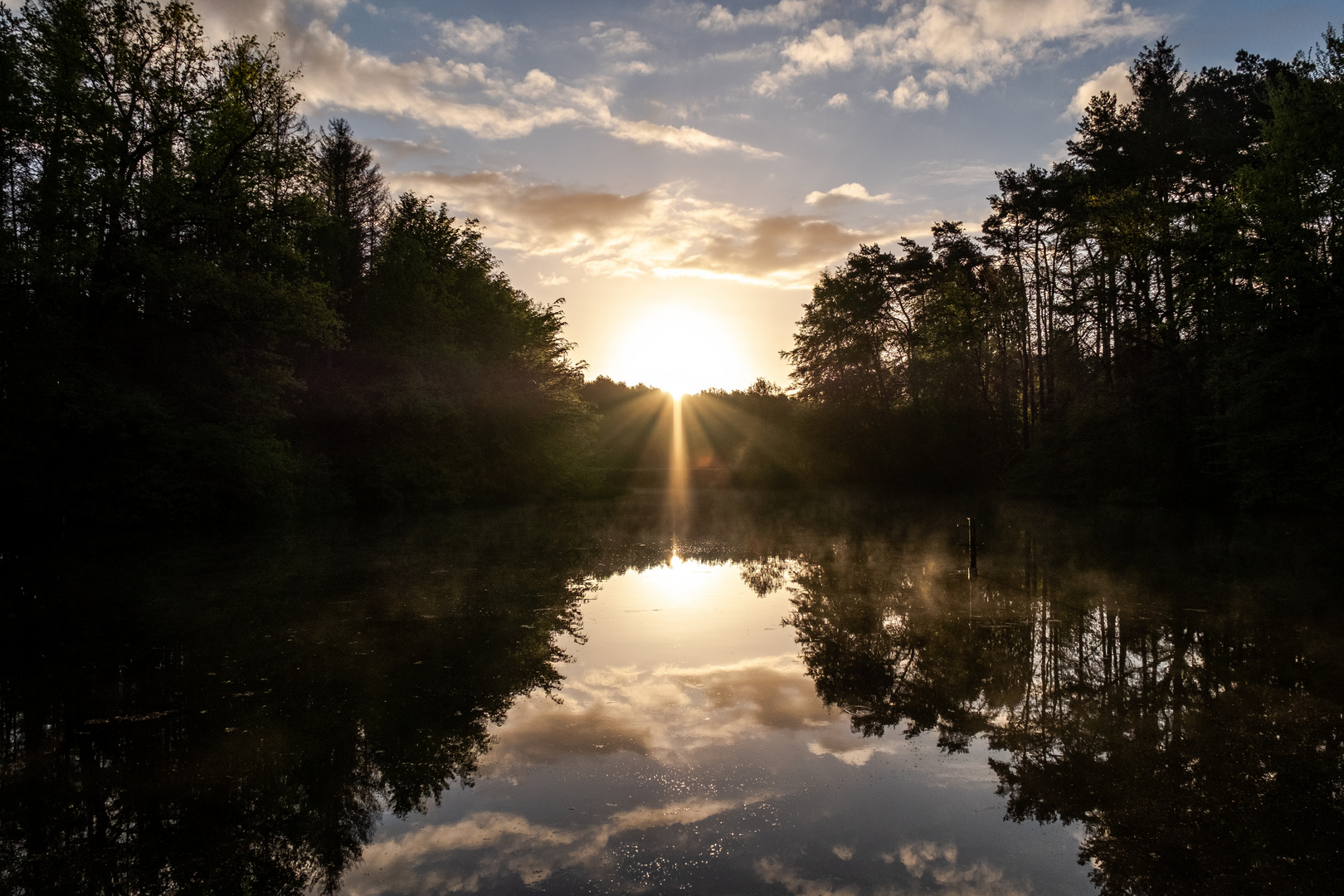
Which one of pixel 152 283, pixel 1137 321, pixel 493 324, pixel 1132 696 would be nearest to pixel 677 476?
pixel 493 324

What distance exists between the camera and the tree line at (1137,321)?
21547 millimetres

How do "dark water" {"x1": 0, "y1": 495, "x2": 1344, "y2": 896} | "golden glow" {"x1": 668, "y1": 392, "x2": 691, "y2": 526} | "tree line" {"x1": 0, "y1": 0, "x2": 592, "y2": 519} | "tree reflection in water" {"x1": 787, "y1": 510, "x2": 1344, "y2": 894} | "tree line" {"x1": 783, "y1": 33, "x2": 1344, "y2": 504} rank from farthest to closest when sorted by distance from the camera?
"golden glow" {"x1": 668, "y1": 392, "x2": 691, "y2": 526} → "tree line" {"x1": 783, "y1": 33, "x2": 1344, "y2": 504} → "tree line" {"x1": 0, "y1": 0, "x2": 592, "y2": 519} → "tree reflection in water" {"x1": 787, "y1": 510, "x2": 1344, "y2": 894} → "dark water" {"x1": 0, "y1": 495, "x2": 1344, "y2": 896}

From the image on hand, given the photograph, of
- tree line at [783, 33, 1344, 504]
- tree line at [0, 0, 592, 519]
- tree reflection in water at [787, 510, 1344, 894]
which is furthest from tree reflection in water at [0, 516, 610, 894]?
tree line at [783, 33, 1344, 504]

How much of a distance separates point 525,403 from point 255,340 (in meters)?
13.2

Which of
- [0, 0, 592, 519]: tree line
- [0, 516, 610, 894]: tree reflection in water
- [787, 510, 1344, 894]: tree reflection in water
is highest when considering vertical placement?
[0, 0, 592, 519]: tree line

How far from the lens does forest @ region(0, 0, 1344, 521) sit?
19203 mm

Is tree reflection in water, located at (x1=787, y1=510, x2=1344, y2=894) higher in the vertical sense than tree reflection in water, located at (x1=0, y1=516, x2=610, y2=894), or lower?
lower

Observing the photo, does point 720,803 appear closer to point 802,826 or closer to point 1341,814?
point 802,826

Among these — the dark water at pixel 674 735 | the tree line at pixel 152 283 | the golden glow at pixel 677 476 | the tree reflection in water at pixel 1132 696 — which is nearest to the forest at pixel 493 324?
the tree line at pixel 152 283

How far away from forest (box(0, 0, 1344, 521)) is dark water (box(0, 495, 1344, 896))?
9312 mm

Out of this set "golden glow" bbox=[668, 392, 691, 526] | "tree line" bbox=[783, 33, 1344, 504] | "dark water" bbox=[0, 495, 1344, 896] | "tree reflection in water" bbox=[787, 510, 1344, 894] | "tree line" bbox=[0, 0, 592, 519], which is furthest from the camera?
"golden glow" bbox=[668, 392, 691, 526]

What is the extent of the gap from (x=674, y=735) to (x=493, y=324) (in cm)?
3397

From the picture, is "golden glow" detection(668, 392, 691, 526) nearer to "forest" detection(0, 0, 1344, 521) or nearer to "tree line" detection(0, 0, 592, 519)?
"forest" detection(0, 0, 1344, 521)

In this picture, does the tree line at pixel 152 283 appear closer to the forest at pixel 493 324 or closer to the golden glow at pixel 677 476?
the forest at pixel 493 324
